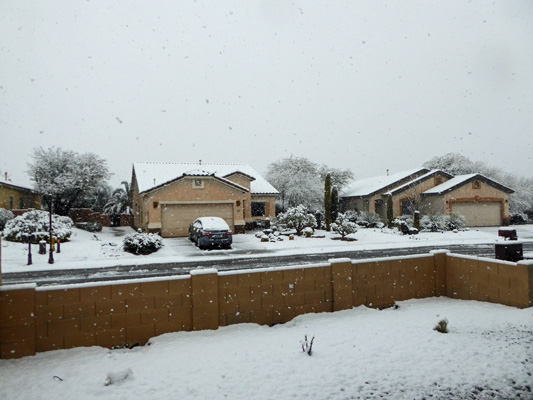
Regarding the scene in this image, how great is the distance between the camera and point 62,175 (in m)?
27.9

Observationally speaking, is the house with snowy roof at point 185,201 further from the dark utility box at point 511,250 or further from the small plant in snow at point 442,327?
the small plant in snow at point 442,327

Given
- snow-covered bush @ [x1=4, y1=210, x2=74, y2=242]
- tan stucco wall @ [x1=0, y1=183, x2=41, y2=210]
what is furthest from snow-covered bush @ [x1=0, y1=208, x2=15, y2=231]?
tan stucco wall @ [x1=0, y1=183, x2=41, y2=210]

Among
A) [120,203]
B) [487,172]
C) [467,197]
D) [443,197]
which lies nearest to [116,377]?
[443,197]

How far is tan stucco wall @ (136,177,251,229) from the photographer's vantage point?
2222cm

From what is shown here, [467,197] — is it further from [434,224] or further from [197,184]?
[197,184]

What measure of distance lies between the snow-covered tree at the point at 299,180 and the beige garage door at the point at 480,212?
43.8ft

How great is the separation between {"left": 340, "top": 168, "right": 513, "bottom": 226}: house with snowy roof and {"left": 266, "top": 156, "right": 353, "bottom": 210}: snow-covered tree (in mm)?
5180

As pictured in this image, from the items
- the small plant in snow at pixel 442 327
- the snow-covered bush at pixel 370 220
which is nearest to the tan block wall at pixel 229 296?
the small plant in snow at pixel 442 327

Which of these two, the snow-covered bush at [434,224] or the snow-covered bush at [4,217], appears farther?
the snow-covered bush at [434,224]

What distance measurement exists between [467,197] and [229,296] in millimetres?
29834

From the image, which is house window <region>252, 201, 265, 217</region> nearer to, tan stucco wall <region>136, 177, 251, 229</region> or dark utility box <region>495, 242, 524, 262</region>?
tan stucco wall <region>136, 177, 251, 229</region>

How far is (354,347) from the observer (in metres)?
5.56

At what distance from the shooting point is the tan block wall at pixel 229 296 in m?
5.39

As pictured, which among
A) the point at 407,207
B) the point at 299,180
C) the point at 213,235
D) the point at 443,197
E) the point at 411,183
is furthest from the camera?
the point at 299,180
